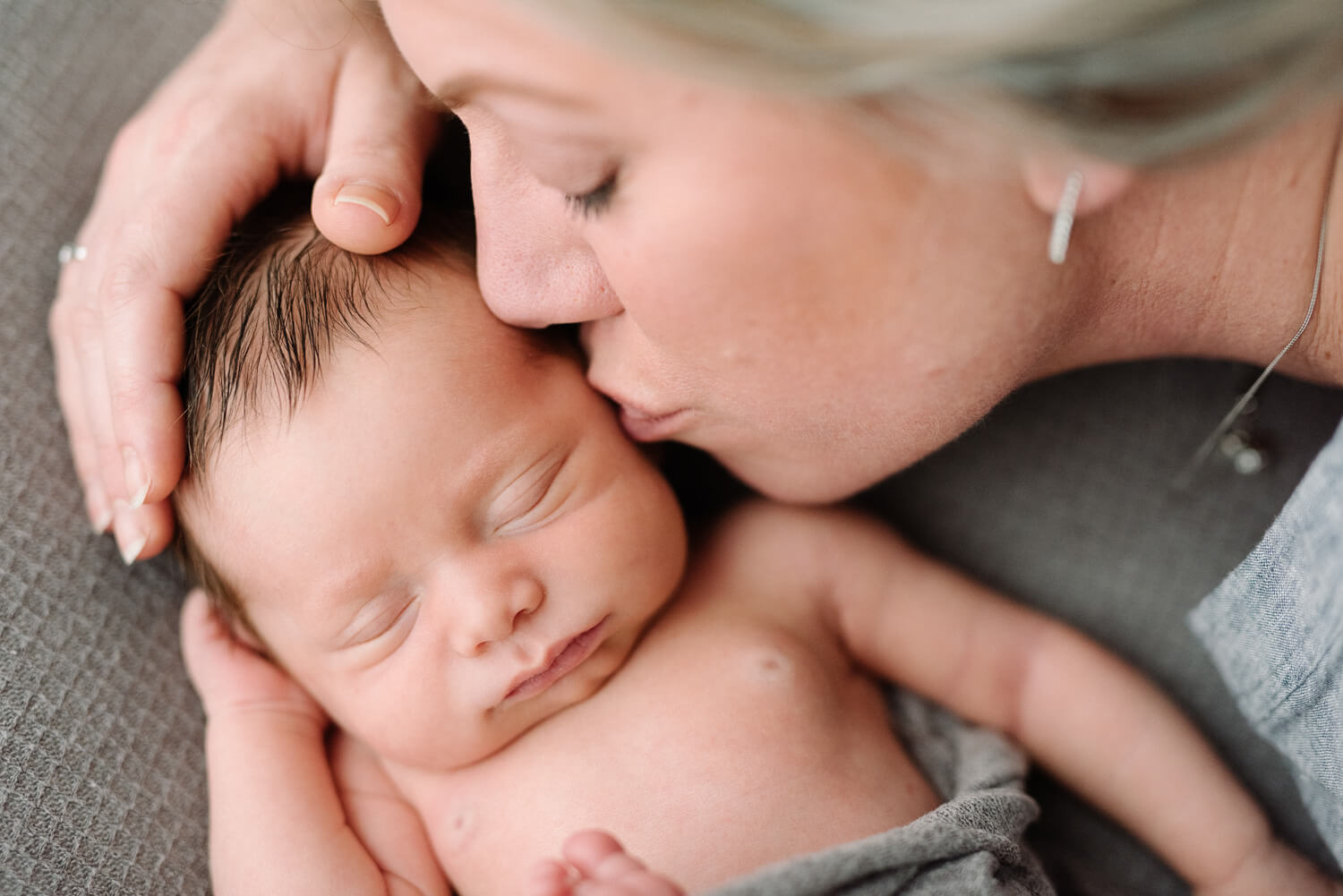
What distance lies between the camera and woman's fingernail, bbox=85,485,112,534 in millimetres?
1171

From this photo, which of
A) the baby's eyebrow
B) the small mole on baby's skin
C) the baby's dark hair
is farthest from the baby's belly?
the baby's dark hair

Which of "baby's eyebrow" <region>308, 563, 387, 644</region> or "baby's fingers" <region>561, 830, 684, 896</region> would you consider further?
"baby's eyebrow" <region>308, 563, 387, 644</region>

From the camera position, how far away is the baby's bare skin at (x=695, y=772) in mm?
1090

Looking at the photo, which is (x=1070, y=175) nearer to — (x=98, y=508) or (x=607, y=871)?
(x=607, y=871)

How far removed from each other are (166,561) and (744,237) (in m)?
0.86

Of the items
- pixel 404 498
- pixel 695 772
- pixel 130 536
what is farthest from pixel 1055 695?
pixel 130 536

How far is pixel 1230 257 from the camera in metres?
0.98

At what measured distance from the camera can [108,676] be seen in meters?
1.12

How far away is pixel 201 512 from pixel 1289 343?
3.79ft

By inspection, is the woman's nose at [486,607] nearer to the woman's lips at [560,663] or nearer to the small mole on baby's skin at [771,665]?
the woman's lips at [560,663]

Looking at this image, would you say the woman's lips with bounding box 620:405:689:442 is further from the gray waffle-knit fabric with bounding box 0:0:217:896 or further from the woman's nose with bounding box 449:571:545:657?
the gray waffle-knit fabric with bounding box 0:0:217:896

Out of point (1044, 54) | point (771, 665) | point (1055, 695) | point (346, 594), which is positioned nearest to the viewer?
point (1044, 54)

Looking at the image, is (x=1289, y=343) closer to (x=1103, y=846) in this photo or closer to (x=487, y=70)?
(x=1103, y=846)

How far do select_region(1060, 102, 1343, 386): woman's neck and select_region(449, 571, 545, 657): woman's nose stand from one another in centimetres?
61
